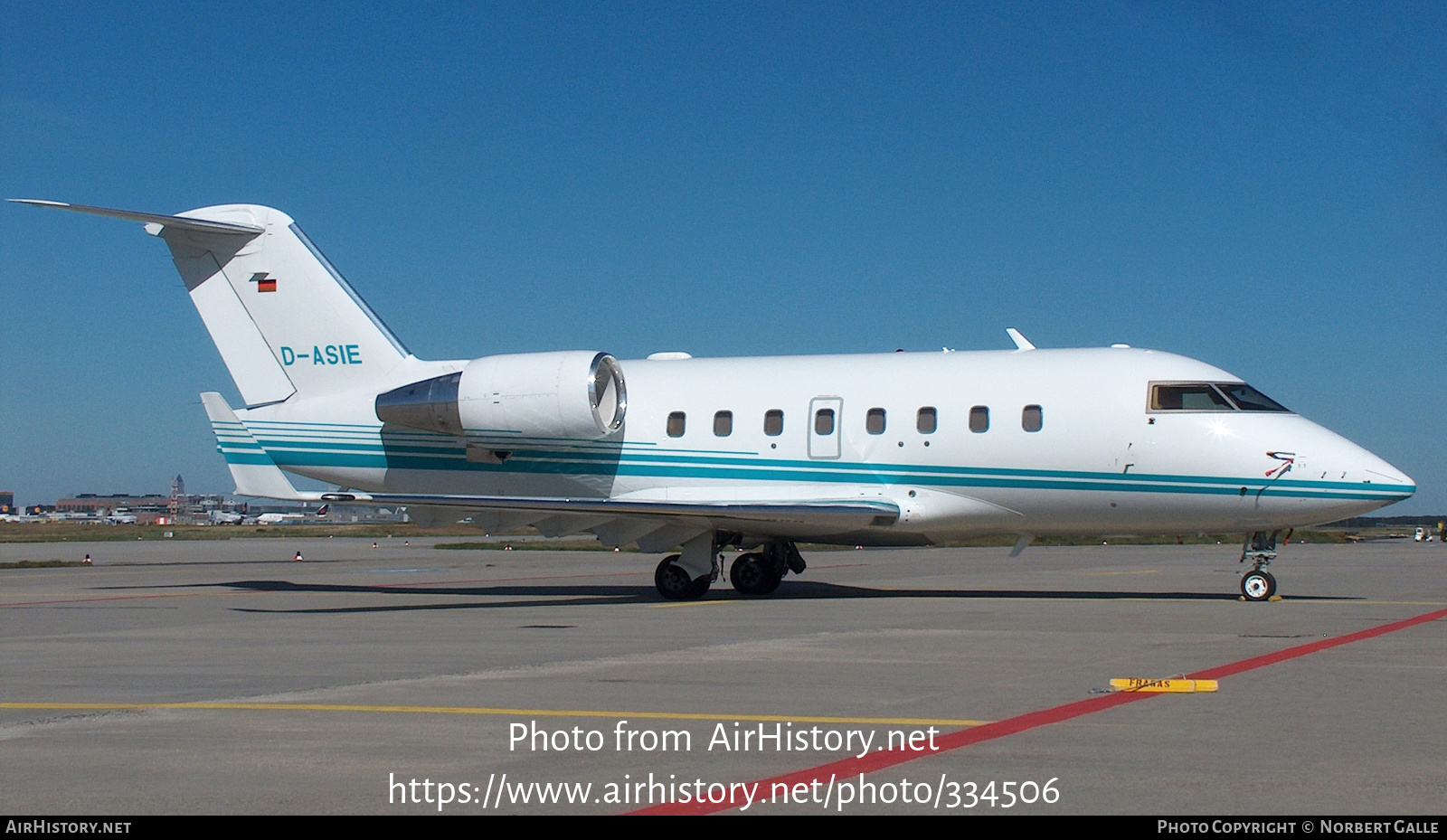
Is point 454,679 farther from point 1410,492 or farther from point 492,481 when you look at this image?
point 1410,492

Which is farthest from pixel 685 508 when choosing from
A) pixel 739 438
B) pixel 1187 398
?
pixel 1187 398

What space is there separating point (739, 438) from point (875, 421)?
222cm

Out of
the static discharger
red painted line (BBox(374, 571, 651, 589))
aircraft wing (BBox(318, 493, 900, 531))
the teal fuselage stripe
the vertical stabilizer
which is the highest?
the vertical stabilizer

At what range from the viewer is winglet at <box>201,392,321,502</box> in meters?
22.7

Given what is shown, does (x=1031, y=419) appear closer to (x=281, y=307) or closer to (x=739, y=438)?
(x=739, y=438)

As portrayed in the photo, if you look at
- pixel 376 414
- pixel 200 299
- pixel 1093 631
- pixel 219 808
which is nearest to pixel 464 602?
pixel 376 414

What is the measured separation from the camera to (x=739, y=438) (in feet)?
70.8

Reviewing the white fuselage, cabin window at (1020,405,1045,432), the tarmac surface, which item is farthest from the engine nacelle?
cabin window at (1020,405,1045,432)

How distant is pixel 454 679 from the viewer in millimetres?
11062

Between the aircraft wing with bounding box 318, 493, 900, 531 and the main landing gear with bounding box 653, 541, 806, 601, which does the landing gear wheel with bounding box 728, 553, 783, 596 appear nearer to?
the main landing gear with bounding box 653, 541, 806, 601

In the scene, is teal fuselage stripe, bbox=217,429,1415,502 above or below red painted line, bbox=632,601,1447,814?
above

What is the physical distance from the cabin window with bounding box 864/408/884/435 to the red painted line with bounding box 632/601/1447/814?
8.94 m

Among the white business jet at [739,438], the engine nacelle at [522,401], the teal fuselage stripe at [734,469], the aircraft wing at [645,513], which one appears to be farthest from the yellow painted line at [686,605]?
the engine nacelle at [522,401]
